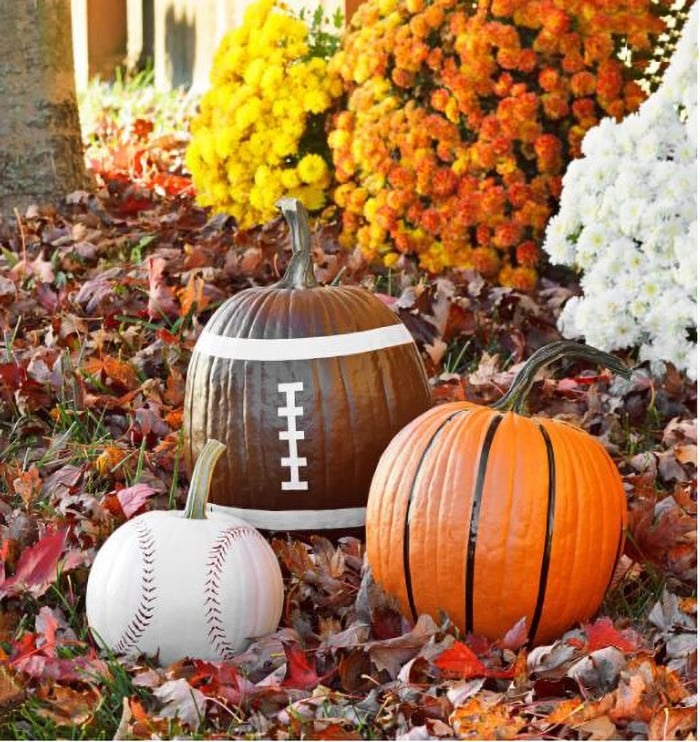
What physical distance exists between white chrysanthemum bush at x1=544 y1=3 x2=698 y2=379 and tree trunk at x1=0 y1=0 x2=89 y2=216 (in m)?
2.58

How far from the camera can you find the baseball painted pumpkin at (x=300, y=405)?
9.32 ft

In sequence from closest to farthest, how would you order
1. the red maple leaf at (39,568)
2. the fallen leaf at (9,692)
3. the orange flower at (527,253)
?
the fallen leaf at (9,692) < the red maple leaf at (39,568) < the orange flower at (527,253)

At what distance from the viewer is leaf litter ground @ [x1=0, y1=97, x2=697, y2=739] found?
2145 mm

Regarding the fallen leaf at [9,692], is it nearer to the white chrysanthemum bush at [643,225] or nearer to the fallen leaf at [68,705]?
the fallen leaf at [68,705]

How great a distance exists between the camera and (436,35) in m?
4.80

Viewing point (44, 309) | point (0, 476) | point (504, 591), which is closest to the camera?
point (504, 591)

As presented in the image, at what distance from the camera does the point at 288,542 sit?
2789 millimetres

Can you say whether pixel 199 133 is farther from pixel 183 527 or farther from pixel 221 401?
pixel 183 527

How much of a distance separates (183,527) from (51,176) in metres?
3.65

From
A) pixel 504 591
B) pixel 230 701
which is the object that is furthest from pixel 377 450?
pixel 230 701

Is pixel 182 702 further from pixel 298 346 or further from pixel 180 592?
pixel 298 346

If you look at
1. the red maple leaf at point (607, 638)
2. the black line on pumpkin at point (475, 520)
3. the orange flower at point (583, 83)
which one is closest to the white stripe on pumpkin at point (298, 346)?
the black line on pumpkin at point (475, 520)

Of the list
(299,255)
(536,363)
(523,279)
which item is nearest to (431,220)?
(523,279)

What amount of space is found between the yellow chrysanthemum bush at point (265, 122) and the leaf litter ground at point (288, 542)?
1.12 feet
